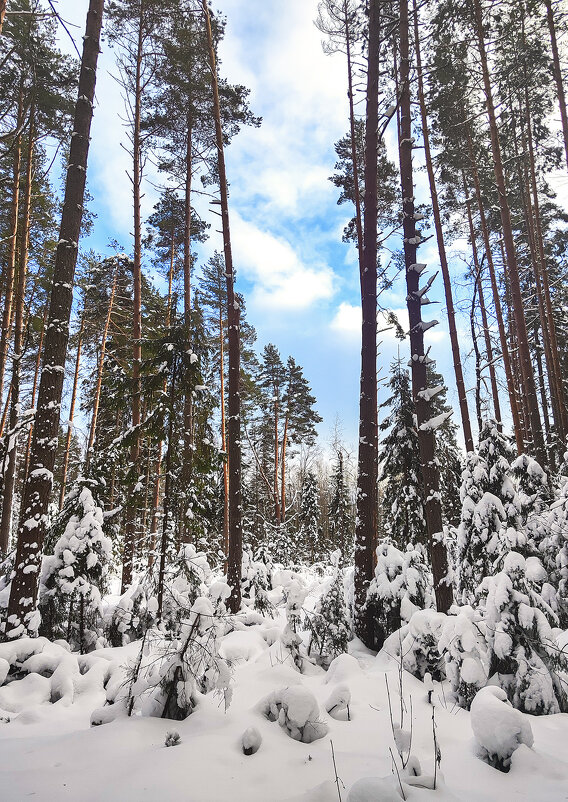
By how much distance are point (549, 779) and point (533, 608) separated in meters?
1.43

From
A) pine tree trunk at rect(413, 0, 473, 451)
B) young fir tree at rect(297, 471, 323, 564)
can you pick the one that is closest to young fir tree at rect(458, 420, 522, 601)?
pine tree trunk at rect(413, 0, 473, 451)

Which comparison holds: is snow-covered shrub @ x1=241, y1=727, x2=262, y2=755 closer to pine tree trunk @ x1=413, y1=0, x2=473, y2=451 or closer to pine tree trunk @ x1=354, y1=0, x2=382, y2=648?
pine tree trunk @ x1=354, y1=0, x2=382, y2=648

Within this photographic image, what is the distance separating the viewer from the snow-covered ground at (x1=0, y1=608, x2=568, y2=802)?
7.50ft

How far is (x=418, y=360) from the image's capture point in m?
6.36

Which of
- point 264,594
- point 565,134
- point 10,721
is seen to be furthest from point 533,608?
point 565,134

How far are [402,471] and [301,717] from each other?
8.71m

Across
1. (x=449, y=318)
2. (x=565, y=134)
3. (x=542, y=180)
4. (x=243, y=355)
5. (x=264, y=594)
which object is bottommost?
(x=264, y=594)

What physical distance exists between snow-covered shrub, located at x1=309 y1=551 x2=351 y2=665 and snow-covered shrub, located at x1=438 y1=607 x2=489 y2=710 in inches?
83.7

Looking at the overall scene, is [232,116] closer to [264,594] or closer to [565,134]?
[565,134]

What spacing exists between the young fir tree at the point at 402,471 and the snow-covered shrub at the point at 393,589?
4.41 meters

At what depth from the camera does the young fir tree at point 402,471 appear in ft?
35.0

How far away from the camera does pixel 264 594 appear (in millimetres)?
9281

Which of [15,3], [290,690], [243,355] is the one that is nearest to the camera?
[290,690]

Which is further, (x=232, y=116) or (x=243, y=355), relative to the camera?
(x=243, y=355)
